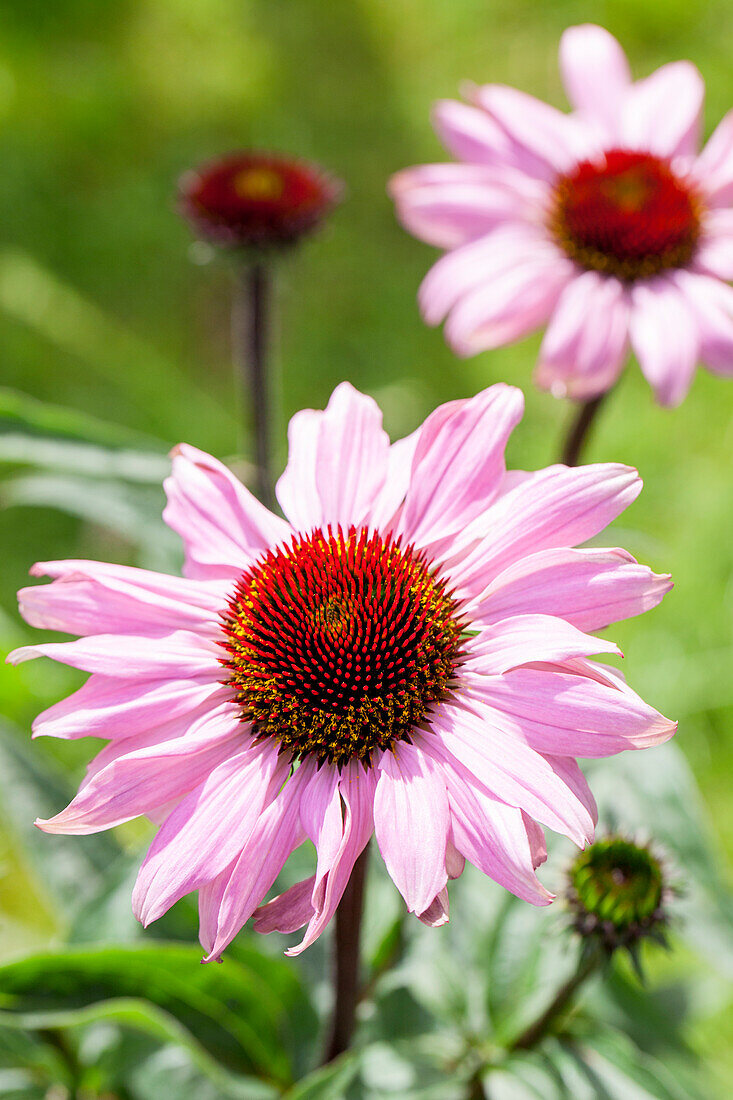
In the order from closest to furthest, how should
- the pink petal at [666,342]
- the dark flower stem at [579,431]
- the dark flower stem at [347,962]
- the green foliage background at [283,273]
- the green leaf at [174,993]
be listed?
the dark flower stem at [347,962] < the green leaf at [174,993] < the pink petal at [666,342] < the dark flower stem at [579,431] < the green foliage background at [283,273]

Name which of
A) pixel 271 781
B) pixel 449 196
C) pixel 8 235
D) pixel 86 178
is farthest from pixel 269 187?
pixel 86 178

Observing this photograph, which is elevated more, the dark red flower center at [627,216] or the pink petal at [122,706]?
the dark red flower center at [627,216]

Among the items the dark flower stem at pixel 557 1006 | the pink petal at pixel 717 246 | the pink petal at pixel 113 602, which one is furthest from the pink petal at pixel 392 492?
the pink petal at pixel 717 246

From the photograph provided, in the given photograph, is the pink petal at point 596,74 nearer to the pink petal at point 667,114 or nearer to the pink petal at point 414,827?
the pink petal at point 667,114

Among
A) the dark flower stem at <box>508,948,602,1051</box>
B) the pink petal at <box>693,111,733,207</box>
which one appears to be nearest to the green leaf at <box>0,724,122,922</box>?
the dark flower stem at <box>508,948,602,1051</box>

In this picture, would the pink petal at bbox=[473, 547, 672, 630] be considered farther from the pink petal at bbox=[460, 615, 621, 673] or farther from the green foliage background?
the green foliage background

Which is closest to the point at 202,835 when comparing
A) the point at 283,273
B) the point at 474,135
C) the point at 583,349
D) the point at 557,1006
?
the point at 557,1006

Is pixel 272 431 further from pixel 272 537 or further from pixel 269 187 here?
pixel 272 537
